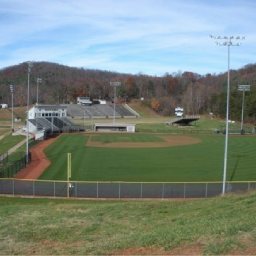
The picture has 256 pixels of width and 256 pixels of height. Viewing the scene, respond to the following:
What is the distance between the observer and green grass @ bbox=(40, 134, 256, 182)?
3438 centimetres

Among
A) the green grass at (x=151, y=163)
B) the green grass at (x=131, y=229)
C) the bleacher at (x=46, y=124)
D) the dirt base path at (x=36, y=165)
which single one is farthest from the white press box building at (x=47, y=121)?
the green grass at (x=131, y=229)

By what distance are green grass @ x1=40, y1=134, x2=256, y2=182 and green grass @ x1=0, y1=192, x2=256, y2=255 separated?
52.5 ft

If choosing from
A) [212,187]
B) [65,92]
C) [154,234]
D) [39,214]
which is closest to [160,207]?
[39,214]

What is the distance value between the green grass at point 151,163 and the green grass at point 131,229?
16.0 meters

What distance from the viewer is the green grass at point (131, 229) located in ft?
32.7

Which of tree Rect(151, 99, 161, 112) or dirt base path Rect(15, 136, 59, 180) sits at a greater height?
tree Rect(151, 99, 161, 112)

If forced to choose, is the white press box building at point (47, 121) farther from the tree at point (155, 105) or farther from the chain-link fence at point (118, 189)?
the tree at point (155, 105)

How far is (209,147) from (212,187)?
99.8ft

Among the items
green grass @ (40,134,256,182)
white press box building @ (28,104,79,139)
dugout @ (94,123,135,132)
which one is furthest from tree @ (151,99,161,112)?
green grass @ (40,134,256,182)

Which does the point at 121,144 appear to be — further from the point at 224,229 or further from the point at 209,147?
the point at 224,229

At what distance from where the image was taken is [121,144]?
60.3 m

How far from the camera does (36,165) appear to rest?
40.2 meters

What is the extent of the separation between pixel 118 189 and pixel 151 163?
1546 centimetres

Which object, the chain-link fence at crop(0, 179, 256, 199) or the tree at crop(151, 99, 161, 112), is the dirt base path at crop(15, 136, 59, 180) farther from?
the tree at crop(151, 99, 161, 112)
